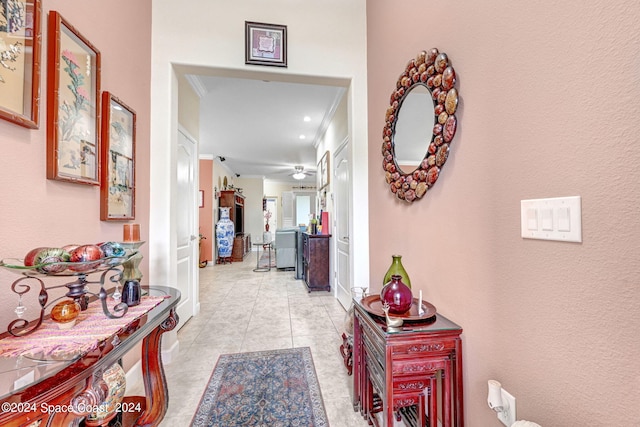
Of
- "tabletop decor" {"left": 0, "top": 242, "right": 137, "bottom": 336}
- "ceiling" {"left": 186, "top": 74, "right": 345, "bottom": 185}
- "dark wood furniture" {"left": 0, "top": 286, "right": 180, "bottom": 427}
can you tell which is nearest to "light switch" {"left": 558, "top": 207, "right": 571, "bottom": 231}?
"dark wood furniture" {"left": 0, "top": 286, "right": 180, "bottom": 427}

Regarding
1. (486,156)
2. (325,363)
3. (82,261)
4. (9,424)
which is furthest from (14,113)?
(325,363)

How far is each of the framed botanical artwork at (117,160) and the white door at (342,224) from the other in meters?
2.21

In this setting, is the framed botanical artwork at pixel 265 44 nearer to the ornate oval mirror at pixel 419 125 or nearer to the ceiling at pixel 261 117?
the ceiling at pixel 261 117

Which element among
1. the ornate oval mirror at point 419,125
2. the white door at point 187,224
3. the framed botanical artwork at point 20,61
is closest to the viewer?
the framed botanical artwork at point 20,61

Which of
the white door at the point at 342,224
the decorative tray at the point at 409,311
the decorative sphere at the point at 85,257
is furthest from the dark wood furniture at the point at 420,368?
the white door at the point at 342,224

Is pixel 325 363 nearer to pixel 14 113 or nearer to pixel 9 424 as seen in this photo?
pixel 9 424

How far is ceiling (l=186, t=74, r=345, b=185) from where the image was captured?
3269 millimetres

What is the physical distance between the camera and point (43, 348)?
76cm

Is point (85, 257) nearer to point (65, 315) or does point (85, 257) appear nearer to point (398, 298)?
point (65, 315)

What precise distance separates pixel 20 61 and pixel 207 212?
5640mm

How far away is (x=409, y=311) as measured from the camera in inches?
50.5

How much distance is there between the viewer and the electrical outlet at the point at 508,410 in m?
0.90

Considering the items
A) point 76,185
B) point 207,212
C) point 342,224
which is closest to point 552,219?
point 76,185

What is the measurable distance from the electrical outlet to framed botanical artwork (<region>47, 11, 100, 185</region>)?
2050mm
